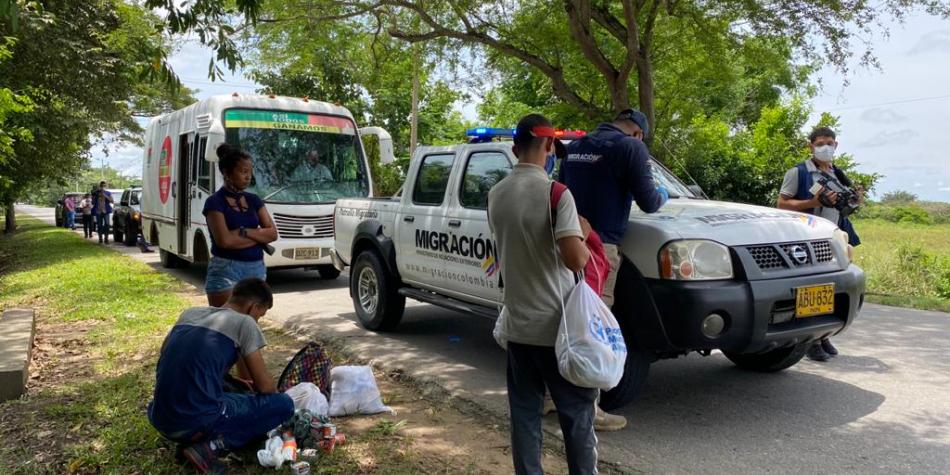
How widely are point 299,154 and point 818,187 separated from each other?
24.1ft

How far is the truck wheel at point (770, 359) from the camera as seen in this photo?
17.4 feet

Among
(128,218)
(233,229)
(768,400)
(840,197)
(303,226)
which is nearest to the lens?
(233,229)

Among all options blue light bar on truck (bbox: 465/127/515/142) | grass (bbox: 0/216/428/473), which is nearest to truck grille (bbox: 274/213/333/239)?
grass (bbox: 0/216/428/473)

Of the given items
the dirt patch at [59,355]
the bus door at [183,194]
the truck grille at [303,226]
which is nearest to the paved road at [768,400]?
the dirt patch at [59,355]

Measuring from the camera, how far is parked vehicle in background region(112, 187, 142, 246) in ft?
64.0

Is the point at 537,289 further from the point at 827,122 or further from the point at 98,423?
Result: the point at 827,122

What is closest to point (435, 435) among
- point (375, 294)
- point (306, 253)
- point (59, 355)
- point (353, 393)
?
point (353, 393)

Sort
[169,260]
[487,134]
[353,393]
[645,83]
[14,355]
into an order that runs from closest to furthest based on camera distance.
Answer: [353,393] < [14,355] < [487,134] < [645,83] < [169,260]

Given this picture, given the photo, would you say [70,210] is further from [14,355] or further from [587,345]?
[587,345]

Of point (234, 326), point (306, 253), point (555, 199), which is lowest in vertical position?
point (306, 253)

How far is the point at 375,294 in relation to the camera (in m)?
7.21

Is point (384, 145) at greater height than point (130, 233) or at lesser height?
greater

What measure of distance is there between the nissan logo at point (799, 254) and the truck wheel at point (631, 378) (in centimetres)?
111

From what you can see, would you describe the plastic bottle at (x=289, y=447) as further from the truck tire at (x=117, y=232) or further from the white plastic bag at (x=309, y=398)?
the truck tire at (x=117, y=232)
